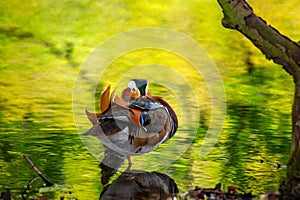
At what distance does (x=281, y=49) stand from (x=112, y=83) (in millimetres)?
2577

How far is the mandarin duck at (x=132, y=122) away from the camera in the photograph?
330cm

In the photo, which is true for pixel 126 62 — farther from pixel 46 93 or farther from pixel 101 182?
pixel 101 182

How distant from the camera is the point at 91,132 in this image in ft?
10.8

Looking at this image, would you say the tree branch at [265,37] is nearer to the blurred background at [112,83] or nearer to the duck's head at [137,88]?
the blurred background at [112,83]

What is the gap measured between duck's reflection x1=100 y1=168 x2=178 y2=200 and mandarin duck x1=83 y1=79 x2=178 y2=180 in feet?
0.39

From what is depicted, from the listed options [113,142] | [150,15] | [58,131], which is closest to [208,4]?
[150,15]

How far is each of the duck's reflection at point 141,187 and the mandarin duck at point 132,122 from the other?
4.7 inches

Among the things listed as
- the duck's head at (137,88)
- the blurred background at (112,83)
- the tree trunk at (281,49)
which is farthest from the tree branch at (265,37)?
the duck's head at (137,88)

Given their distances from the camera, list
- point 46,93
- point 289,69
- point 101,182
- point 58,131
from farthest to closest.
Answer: point 46,93
point 58,131
point 101,182
point 289,69

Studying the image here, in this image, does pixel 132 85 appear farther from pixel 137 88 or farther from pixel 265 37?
pixel 265 37

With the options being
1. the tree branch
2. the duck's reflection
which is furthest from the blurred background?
the tree branch

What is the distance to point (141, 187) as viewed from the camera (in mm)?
3182

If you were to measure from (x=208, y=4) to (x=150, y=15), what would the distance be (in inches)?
21.2

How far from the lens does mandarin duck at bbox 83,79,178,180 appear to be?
330cm
